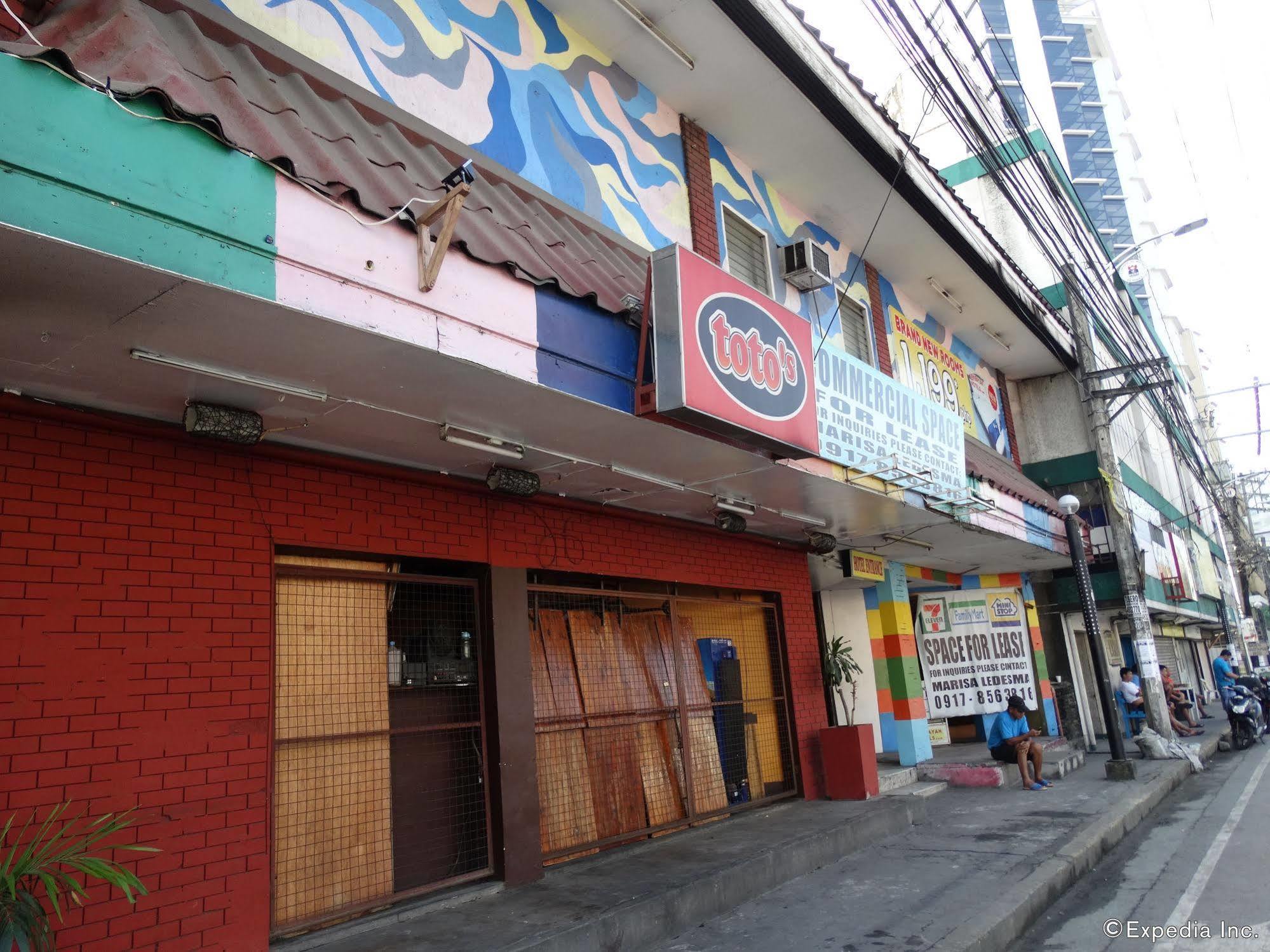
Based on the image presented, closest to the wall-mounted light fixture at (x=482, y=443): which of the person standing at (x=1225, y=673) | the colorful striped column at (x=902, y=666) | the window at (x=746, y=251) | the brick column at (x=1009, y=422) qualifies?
the window at (x=746, y=251)

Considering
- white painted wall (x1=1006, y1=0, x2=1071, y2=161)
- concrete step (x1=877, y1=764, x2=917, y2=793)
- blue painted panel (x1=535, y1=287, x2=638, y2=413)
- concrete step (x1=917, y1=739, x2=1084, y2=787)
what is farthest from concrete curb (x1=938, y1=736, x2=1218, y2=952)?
white painted wall (x1=1006, y1=0, x2=1071, y2=161)

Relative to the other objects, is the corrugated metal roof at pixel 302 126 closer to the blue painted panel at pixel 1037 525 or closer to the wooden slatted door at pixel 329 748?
the wooden slatted door at pixel 329 748

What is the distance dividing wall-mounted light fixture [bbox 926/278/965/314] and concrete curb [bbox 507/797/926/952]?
841cm

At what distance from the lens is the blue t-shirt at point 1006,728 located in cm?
1270

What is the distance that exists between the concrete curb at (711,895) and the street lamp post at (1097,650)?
5632mm

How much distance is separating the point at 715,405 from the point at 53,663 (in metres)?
4.24

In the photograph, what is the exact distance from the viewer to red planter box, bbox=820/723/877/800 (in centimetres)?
1062

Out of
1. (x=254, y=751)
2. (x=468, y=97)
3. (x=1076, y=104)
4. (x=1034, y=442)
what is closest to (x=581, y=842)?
(x=254, y=751)

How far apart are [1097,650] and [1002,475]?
10.3ft

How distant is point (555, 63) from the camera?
7992 millimetres

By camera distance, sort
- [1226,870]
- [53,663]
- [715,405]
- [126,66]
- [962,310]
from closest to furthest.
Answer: [126,66], [53,663], [715,405], [1226,870], [962,310]

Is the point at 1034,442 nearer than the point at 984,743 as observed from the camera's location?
No

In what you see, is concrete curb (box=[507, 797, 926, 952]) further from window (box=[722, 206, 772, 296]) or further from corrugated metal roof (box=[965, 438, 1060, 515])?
window (box=[722, 206, 772, 296])

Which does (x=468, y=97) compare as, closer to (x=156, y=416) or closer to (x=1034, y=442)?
(x=156, y=416)
